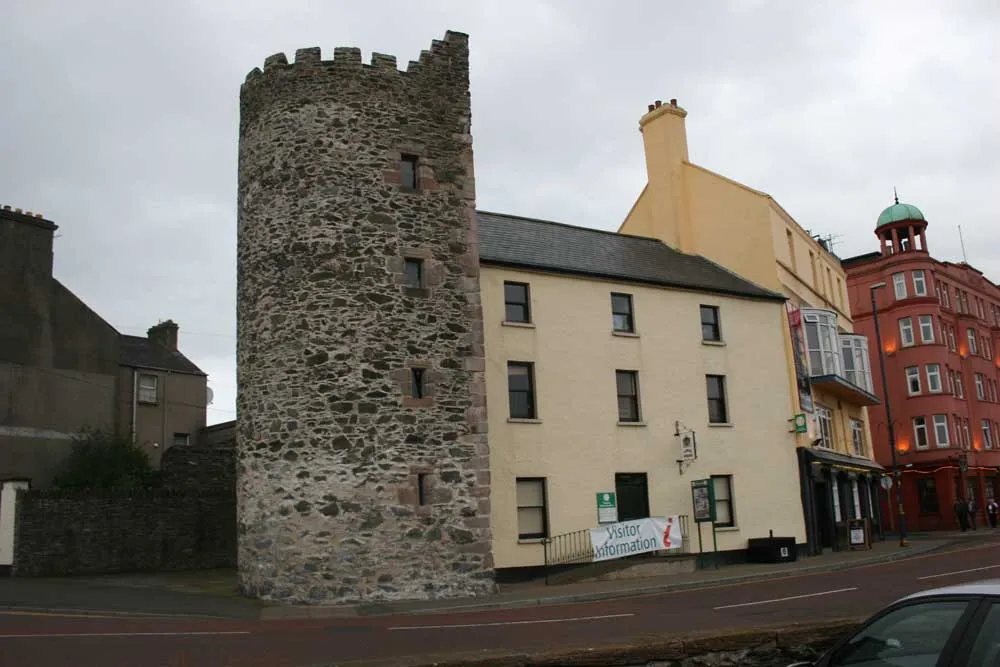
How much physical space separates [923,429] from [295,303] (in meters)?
43.6

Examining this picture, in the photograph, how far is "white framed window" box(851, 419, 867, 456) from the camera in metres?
38.3

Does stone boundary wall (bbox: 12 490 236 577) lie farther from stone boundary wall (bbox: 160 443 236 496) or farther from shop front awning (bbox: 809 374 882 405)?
shop front awning (bbox: 809 374 882 405)

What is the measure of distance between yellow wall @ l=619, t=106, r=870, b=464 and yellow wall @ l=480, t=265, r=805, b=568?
1.98m

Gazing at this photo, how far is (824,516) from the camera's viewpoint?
32.0m

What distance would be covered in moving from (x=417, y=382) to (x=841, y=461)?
19.2 metres

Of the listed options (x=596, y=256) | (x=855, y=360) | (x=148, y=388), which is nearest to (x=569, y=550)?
(x=596, y=256)

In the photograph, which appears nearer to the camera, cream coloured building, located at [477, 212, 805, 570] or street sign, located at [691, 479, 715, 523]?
cream coloured building, located at [477, 212, 805, 570]

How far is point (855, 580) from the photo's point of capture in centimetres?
2002

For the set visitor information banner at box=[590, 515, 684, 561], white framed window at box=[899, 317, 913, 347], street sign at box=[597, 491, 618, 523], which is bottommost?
visitor information banner at box=[590, 515, 684, 561]

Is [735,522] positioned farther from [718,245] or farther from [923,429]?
[923,429]

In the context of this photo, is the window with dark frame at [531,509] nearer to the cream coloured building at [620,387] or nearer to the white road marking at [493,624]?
the cream coloured building at [620,387]

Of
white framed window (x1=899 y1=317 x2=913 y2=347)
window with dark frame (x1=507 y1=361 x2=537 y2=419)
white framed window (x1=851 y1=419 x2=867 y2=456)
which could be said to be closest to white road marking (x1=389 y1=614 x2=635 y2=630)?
window with dark frame (x1=507 y1=361 x2=537 y2=419)

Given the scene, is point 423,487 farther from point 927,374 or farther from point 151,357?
point 927,374

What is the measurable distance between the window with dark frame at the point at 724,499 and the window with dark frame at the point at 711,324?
14.6 ft
